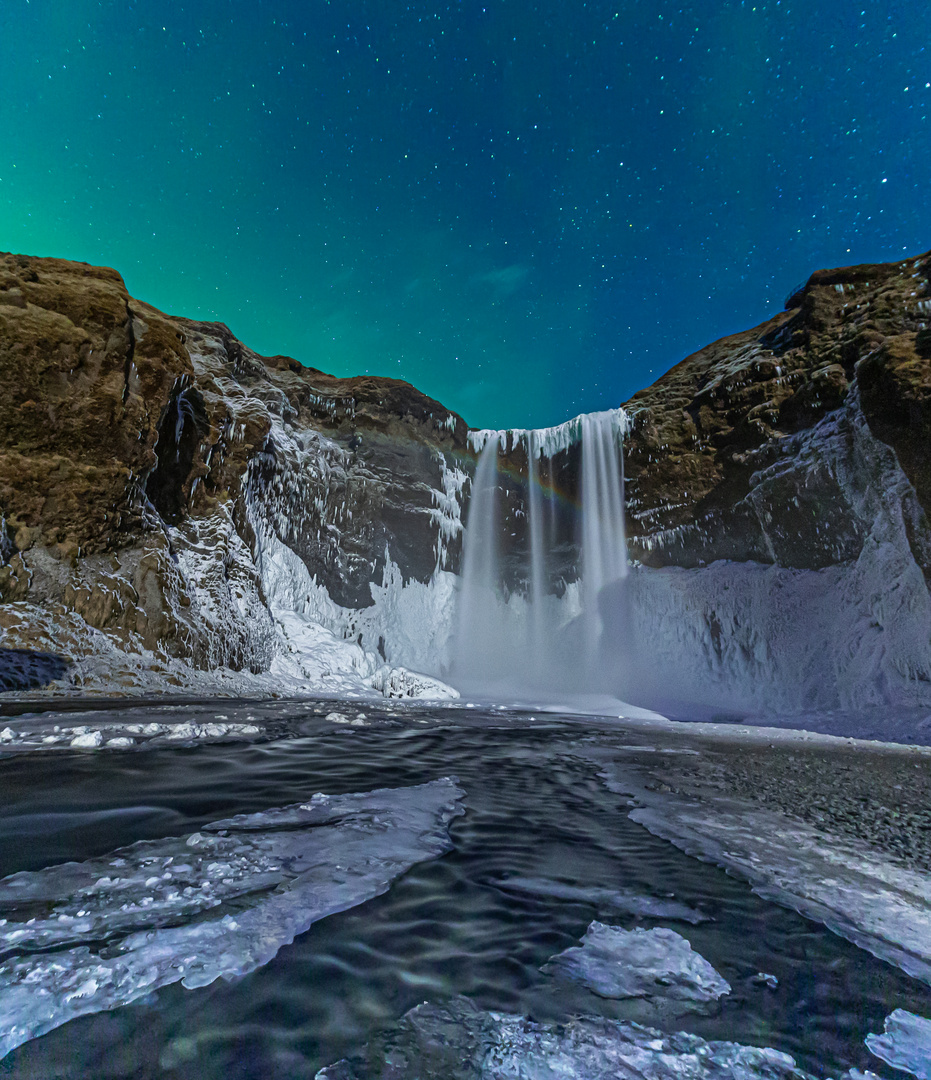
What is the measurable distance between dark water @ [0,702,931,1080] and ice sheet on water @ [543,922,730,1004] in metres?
0.05

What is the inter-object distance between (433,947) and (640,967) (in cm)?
66

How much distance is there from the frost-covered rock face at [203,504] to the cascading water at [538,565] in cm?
161

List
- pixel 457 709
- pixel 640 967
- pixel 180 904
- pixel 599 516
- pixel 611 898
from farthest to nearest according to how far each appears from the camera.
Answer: pixel 599 516, pixel 457 709, pixel 611 898, pixel 180 904, pixel 640 967

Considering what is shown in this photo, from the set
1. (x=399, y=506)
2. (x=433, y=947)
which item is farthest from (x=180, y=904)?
(x=399, y=506)

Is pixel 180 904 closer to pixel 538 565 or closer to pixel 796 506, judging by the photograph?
pixel 796 506

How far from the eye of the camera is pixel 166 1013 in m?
1.26

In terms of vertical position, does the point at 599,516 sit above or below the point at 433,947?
above

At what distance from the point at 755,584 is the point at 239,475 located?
17.4 metres

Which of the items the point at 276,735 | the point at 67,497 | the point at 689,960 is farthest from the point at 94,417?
the point at 689,960

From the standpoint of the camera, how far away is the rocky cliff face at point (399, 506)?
1071 cm

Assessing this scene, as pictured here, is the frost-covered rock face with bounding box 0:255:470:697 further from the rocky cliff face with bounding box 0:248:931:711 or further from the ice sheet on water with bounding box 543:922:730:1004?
the ice sheet on water with bounding box 543:922:730:1004

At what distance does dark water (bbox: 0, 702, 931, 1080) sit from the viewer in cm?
120

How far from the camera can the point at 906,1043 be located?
1356 millimetres

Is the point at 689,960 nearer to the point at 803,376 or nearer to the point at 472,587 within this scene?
the point at 803,376
